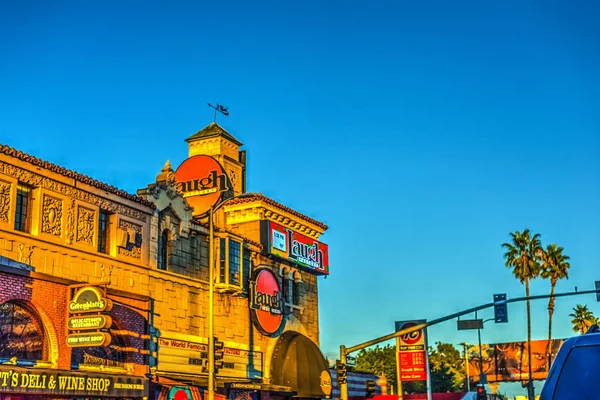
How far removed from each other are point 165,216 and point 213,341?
302 inches

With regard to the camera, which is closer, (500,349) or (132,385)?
(132,385)

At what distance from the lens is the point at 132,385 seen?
28.9 m

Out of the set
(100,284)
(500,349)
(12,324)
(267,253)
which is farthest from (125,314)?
(500,349)

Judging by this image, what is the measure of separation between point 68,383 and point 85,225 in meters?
6.22

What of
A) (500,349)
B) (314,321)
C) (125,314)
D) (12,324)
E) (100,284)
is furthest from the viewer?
(500,349)

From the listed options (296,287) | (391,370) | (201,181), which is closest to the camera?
(201,181)

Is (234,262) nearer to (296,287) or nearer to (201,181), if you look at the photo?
(201,181)

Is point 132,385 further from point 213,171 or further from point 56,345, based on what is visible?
point 213,171

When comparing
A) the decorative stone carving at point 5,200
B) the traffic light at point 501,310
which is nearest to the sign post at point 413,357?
the traffic light at point 501,310

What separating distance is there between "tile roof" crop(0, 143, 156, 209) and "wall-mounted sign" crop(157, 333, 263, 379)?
18.9ft

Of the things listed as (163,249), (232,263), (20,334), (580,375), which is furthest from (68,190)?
(580,375)

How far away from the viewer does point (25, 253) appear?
86.8 feet

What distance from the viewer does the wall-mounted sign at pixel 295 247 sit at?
41.3 m

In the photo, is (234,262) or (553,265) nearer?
(234,262)
